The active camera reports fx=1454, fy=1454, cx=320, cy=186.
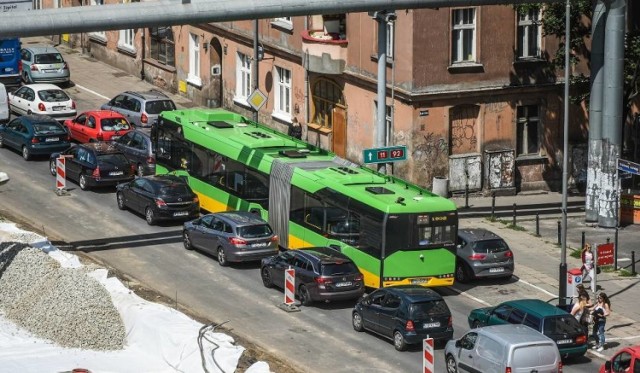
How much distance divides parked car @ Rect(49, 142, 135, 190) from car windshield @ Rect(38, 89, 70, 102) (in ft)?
30.3

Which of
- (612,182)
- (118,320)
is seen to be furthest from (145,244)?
(612,182)

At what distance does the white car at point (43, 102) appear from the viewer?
208 ft

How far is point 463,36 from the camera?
55.6m

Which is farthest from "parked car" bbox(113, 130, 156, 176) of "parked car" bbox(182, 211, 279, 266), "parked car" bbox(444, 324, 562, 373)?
"parked car" bbox(444, 324, 562, 373)

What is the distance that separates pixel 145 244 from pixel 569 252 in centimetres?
1424

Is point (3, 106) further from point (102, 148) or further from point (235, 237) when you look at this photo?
point (235, 237)

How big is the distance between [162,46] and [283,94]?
453 inches

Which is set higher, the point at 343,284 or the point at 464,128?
the point at 464,128

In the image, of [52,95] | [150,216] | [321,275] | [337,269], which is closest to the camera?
[321,275]

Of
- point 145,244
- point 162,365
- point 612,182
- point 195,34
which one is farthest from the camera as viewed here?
point 195,34

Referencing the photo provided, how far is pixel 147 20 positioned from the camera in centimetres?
4103

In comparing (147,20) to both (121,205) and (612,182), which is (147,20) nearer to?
(121,205)

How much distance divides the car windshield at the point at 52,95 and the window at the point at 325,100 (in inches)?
448

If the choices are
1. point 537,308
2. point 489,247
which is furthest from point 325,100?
point 537,308
